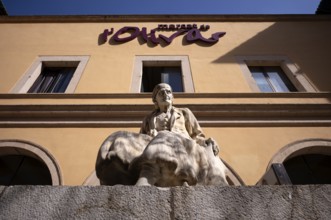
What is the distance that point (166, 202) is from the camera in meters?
1.58

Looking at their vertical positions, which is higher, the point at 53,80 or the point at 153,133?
the point at 53,80

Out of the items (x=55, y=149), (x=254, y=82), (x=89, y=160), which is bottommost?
(x=89, y=160)

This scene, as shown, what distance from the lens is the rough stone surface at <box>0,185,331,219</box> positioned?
153cm

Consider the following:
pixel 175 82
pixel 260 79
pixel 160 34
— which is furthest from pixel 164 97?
pixel 160 34

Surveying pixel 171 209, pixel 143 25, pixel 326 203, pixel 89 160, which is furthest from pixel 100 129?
pixel 143 25

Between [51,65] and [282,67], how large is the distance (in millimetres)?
8209

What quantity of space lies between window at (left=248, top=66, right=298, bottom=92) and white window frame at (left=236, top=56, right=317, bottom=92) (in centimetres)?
13

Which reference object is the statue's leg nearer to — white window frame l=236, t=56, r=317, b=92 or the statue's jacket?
the statue's jacket

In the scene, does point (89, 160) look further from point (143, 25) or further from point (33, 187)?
point (143, 25)

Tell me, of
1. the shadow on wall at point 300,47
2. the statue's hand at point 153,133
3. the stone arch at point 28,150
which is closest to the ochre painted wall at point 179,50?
the shadow on wall at point 300,47

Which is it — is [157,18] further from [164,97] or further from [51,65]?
[164,97]

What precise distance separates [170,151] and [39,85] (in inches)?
302

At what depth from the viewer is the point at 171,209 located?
1.55 meters

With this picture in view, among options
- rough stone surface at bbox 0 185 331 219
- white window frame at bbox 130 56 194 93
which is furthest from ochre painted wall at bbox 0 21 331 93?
rough stone surface at bbox 0 185 331 219
